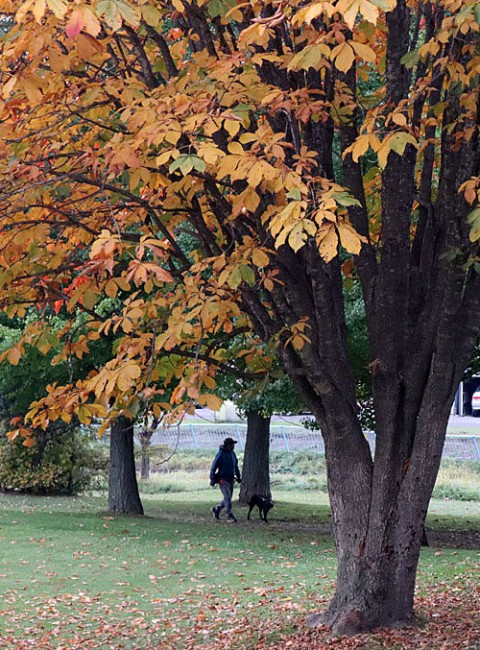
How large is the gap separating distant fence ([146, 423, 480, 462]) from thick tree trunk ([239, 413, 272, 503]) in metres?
11.0

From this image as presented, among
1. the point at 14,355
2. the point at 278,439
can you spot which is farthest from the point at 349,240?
the point at 278,439

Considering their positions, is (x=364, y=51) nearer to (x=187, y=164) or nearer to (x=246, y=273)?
(x=187, y=164)

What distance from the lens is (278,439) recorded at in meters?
39.8

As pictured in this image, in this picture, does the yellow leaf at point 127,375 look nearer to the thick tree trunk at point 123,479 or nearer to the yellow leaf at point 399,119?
the yellow leaf at point 399,119

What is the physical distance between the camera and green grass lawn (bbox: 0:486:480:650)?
8453 mm

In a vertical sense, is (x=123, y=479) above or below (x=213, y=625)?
above

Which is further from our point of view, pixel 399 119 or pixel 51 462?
pixel 51 462

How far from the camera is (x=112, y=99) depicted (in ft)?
21.4

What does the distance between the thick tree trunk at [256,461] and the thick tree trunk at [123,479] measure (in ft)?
12.3

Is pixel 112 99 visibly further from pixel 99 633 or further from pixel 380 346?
pixel 99 633

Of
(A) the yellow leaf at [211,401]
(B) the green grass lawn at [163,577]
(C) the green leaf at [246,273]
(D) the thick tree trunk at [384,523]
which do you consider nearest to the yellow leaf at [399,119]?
(C) the green leaf at [246,273]

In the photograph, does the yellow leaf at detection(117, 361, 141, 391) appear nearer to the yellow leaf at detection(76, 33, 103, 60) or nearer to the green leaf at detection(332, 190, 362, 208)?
the green leaf at detection(332, 190, 362, 208)

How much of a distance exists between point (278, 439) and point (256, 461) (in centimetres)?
1710

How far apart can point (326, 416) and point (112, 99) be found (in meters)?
2.86
